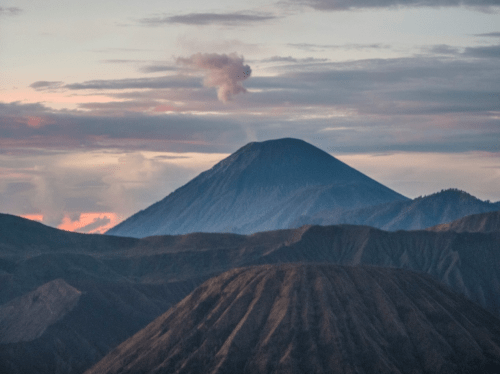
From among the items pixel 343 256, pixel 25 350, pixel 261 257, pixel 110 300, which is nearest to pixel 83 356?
pixel 25 350

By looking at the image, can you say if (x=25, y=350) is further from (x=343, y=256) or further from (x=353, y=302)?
(x=343, y=256)

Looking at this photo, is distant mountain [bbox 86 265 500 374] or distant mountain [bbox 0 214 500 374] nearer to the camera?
distant mountain [bbox 86 265 500 374]

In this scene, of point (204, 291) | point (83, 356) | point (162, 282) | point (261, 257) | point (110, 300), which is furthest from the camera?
point (261, 257)

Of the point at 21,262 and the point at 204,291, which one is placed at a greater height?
the point at 204,291

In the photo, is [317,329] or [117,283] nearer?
[317,329]

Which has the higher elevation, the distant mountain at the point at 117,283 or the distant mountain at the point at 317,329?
the distant mountain at the point at 317,329

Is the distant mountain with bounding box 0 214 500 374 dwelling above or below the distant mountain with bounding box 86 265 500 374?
below

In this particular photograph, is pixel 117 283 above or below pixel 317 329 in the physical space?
below

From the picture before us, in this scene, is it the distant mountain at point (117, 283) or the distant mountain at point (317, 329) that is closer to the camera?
the distant mountain at point (317, 329)
